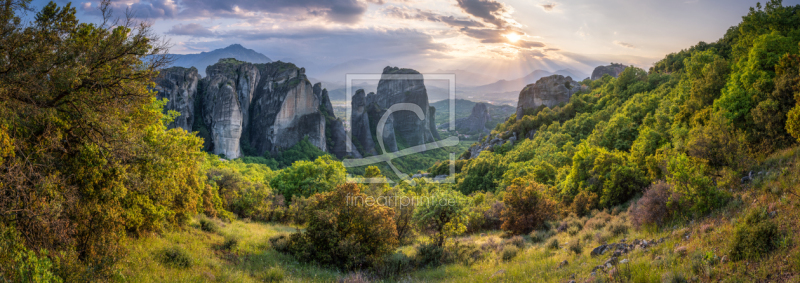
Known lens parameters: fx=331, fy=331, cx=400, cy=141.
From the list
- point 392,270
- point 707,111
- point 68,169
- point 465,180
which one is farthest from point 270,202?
point 465,180

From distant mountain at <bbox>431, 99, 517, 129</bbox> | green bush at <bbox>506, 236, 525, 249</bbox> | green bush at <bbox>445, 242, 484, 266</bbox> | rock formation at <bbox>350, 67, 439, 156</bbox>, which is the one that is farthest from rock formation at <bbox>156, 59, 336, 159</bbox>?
green bush at <bbox>506, 236, 525, 249</bbox>

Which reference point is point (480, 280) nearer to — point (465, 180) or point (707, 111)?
point (707, 111)

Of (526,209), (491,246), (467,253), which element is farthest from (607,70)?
(467,253)

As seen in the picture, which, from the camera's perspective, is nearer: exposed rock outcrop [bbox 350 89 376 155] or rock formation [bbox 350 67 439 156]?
exposed rock outcrop [bbox 350 89 376 155]

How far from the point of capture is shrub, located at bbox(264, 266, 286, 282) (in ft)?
31.6

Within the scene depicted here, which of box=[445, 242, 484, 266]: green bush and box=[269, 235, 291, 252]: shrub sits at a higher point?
box=[269, 235, 291, 252]: shrub

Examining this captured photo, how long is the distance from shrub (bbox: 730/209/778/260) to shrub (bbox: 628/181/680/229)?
13.8ft

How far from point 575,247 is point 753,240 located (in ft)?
18.2

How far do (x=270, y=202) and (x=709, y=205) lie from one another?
2660 cm

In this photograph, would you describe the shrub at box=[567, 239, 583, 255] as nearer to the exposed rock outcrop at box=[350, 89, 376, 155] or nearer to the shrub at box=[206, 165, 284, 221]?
the shrub at box=[206, 165, 284, 221]

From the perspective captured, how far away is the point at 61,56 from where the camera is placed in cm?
739

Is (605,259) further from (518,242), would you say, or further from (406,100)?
(406,100)

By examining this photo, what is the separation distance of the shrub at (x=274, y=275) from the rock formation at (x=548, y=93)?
7130 centimetres

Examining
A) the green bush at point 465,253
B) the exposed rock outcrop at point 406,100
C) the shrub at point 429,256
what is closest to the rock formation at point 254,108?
the exposed rock outcrop at point 406,100
